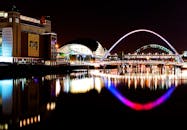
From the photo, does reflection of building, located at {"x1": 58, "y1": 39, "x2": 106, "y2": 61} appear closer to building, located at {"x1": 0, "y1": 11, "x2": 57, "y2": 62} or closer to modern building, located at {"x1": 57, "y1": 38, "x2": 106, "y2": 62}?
modern building, located at {"x1": 57, "y1": 38, "x2": 106, "y2": 62}

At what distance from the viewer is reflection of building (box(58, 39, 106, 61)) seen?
107 m

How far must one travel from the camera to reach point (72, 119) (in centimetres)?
1329

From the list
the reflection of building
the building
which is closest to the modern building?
the reflection of building

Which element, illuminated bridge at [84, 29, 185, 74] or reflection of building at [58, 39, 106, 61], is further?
reflection of building at [58, 39, 106, 61]

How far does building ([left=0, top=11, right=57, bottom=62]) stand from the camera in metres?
64.7

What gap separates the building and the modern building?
76.2 feet

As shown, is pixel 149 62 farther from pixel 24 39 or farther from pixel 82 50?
pixel 82 50

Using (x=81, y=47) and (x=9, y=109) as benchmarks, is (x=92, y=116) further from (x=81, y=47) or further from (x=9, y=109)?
(x=81, y=47)

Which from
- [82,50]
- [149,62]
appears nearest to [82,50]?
[82,50]

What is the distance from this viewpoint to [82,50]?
381 ft

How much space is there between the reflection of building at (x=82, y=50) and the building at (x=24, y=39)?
23.2 metres

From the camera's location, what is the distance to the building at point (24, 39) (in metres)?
64.7

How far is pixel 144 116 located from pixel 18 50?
5347 centimetres

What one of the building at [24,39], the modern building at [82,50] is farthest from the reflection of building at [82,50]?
the building at [24,39]
